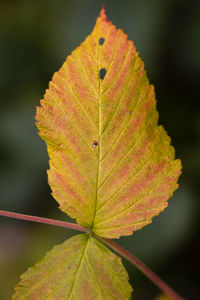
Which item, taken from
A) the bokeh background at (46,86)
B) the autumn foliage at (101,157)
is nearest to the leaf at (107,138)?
the autumn foliage at (101,157)

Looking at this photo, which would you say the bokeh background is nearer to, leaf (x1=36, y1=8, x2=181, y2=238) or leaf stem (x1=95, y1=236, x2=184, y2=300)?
leaf stem (x1=95, y1=236, x2=184, y2=300)

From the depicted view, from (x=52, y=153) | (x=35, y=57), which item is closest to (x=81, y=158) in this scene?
(x=52, y=153)

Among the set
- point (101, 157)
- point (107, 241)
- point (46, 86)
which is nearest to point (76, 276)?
point (107, 241)

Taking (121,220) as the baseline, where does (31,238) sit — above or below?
below

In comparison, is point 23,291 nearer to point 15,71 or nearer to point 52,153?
point 52,153

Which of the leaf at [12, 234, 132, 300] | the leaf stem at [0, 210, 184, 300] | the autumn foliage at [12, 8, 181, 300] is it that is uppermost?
the autumn foliage at [12, 8, 181, 300]

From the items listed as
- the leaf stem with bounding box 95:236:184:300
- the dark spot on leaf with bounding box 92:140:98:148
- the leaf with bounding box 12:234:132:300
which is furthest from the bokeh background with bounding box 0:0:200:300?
the dark spot on leaf with bounding box 92:140:98:148
